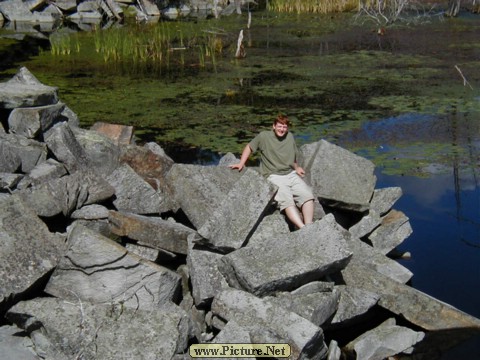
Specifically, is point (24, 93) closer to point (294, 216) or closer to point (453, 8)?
point (294, 216)

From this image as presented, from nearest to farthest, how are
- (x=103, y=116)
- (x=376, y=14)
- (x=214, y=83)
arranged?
(x=103, y=116)
(x=214, y=83)
(x=376, y=14)

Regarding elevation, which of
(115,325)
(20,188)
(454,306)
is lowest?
(454,306)

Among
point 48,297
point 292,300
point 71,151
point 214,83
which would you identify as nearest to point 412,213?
point 292,300

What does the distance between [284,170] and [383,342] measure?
223 centimetres

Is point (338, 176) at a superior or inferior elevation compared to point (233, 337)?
superior

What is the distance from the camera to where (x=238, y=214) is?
6527 mm

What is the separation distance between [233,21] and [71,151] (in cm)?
2154

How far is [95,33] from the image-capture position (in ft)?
78.9

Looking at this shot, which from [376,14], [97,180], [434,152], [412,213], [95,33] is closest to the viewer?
[97,180]

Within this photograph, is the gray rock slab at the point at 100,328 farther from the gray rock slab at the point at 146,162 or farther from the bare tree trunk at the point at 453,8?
the bare tree trunk at the point at 453,8

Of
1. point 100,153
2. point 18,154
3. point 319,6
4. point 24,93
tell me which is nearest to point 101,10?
point 319,6

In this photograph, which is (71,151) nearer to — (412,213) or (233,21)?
(412,213)

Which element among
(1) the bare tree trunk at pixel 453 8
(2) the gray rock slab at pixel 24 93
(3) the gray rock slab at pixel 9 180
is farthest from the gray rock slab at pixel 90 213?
(1) the bare tree trunk at pixel 453 8

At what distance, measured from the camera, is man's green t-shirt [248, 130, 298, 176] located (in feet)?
24.8
